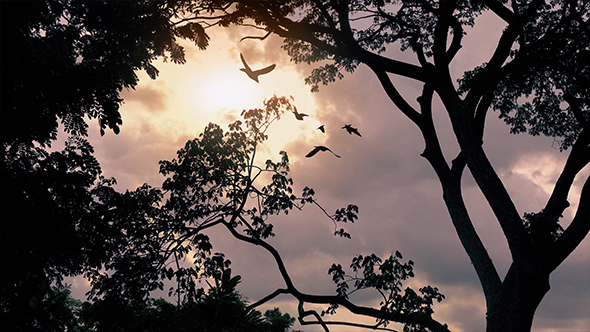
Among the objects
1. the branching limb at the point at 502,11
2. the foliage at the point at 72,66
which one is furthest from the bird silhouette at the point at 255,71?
the branching limb at the point at 502,11

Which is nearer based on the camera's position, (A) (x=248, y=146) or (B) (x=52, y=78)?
(B) (x=52, y=78)

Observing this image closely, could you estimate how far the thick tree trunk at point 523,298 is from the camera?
26.5 ft

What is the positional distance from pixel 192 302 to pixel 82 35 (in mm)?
6252

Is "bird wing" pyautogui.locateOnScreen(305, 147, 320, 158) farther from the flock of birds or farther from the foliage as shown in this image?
the foliage

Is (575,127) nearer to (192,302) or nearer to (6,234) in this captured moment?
(192,302)

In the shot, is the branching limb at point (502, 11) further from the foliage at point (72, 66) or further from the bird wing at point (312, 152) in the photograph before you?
the foliage at point (72, 66)

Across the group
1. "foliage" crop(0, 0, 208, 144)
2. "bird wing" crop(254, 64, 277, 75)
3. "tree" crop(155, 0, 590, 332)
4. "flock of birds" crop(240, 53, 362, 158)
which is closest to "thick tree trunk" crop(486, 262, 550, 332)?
"tree" crop(155, 0, 590, 332)

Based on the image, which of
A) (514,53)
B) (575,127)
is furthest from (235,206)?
(575,127)

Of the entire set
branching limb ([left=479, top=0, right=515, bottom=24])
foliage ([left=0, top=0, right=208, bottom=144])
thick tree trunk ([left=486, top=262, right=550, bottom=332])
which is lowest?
thick tree trunk ([left=486, top=262, right=550, bottom=332])

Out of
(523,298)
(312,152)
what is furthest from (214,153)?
(523,298)

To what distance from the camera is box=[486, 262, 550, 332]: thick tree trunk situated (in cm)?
806

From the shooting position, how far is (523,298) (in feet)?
26.5

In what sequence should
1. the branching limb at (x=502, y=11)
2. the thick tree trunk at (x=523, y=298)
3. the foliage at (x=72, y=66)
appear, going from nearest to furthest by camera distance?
the foliage at (x=72, y=66), the thick tree trunk at (x=523, y=298), the branching limb at (x=502, y=11)

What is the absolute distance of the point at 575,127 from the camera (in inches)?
527
